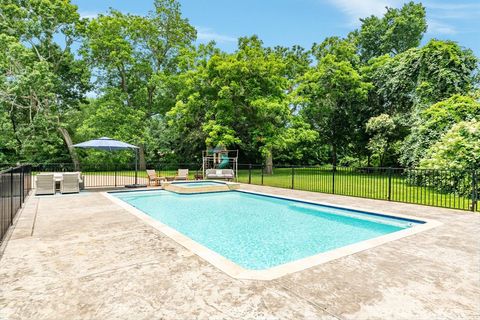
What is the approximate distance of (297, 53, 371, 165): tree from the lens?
874 inches

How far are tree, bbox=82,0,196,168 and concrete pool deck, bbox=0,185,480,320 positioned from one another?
72.8ft

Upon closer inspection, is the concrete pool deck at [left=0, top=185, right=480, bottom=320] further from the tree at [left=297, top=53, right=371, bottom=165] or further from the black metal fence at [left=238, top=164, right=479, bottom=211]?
the tree at [left=297, top=53, right=371, bottom=165]

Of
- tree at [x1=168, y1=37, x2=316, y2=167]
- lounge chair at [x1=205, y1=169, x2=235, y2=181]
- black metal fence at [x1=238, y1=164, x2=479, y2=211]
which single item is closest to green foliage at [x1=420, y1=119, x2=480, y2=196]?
black metal fence at [x1=238, y1=164, x2=479, y2=211]

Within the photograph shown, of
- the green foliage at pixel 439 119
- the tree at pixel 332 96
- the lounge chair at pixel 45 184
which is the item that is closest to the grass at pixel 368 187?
the green foliage at pixel 439 119

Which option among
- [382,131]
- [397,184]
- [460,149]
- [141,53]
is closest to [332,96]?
[382,131]

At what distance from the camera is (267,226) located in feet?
22.6

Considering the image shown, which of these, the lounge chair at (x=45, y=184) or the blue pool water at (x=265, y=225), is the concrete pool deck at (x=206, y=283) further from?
the lounge chair at (x=45, y=184)

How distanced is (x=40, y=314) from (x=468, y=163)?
41.2ft

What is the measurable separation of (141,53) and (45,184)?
69.9ft

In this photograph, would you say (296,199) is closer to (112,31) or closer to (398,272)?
(398,272)

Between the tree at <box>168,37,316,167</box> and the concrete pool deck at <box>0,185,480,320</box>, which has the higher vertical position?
the tree at <box>168,37,316,167</box>

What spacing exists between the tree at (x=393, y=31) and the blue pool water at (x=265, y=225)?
86.8ft

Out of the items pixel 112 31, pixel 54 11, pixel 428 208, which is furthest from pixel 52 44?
pixel 428 208

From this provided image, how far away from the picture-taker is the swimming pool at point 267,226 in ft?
16.5
